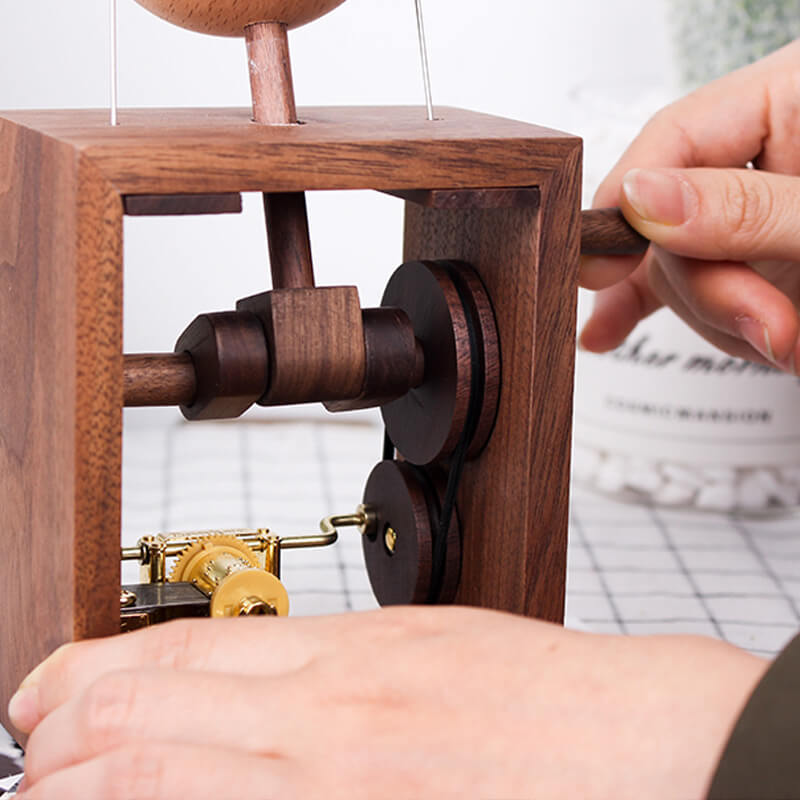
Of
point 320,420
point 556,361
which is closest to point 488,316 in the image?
point 556,361

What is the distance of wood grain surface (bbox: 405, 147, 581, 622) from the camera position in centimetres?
51

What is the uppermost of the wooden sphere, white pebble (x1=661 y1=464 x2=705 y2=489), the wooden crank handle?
the wooden sphere

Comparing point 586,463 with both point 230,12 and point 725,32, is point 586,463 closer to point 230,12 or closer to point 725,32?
point 725,32

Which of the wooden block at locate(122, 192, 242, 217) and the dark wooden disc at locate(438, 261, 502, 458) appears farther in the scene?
the dark wooden disc at locate(438, 261, 502, 458)

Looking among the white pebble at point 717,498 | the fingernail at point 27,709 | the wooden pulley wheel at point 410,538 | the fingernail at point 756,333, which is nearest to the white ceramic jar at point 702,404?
the white pebble at point 717,498

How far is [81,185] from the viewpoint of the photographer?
16.8 inches

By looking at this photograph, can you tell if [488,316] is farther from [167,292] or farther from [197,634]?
[167,292]

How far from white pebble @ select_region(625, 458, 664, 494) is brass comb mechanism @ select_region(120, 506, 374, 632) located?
1.63 ft

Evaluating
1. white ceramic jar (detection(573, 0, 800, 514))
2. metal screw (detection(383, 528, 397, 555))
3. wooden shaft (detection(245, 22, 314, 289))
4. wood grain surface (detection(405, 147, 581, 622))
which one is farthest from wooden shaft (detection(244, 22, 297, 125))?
white ceramic jar (detection(573, 0, 800, 514))

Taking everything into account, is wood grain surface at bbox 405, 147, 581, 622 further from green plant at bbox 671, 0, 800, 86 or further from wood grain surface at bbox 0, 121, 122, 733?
green plant at bbox 671, 0, 800, 86

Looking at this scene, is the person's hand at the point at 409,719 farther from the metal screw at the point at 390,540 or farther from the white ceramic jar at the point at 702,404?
the white ceramic jar at the point at 702,404

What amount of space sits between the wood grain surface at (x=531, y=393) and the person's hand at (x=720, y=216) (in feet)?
0.29

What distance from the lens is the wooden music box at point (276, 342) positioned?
448 mm

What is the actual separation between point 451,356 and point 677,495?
518 millimetres
